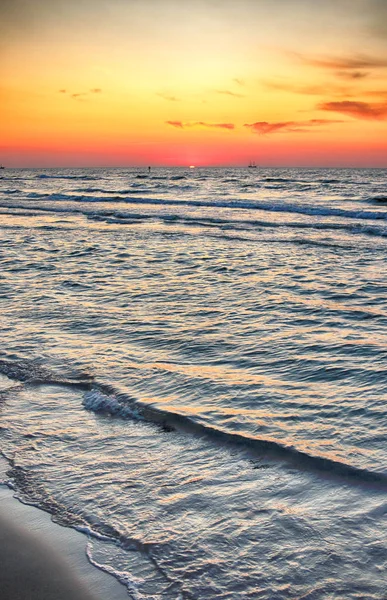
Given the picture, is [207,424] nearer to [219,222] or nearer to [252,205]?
[219,222]

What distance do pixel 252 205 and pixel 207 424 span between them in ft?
120

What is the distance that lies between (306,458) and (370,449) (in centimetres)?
73

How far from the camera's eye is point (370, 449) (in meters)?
5.57

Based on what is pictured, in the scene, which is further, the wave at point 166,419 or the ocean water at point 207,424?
the wave at point 166,419

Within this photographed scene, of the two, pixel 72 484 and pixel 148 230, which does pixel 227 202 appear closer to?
pixel 148 230

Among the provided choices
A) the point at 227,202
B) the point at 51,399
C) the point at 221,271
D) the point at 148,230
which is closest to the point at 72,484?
→ the point at 51,399

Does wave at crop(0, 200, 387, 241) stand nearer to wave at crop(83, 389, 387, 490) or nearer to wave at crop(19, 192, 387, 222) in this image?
wave at crop(19, 192, 387, 222)

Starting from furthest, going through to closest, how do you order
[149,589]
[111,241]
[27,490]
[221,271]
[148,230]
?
[148,230] < [111,241] < [221,271] < [27,490] < [149,589]

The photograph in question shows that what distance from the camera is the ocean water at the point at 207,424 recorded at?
4.05 m

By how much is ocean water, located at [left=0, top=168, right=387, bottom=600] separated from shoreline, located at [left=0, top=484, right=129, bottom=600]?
12 centimetres

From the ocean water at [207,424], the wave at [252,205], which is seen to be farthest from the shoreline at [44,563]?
the wave at [252,205]

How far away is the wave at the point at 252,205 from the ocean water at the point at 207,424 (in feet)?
69.2

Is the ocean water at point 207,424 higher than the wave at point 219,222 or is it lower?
lower

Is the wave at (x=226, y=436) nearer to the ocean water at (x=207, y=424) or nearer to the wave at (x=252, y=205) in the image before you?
the ocean water at (x=207, y=424)
